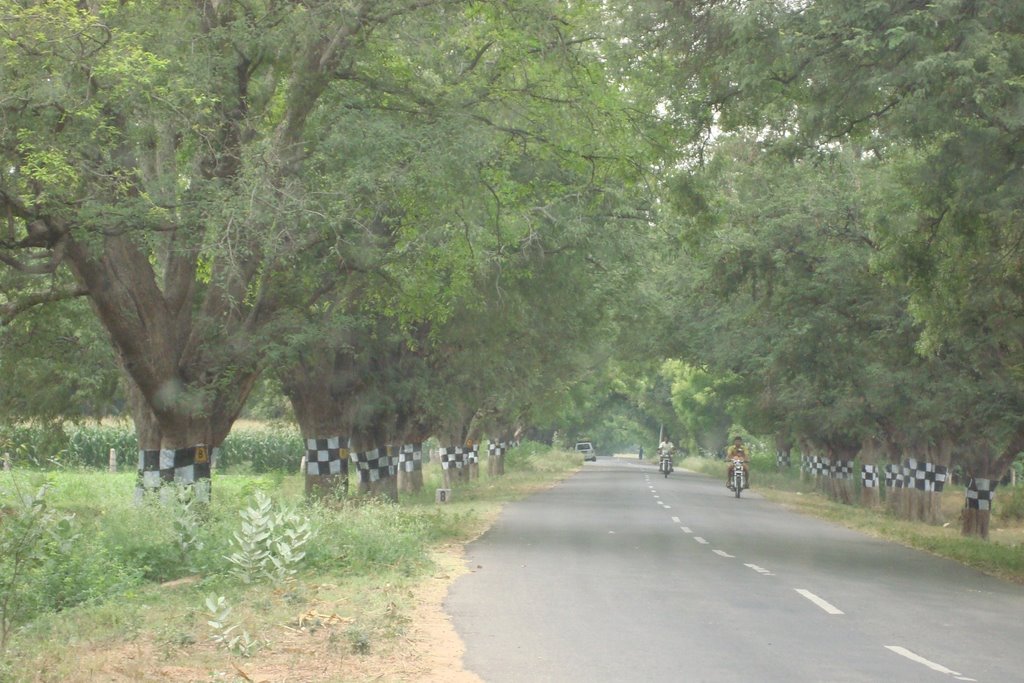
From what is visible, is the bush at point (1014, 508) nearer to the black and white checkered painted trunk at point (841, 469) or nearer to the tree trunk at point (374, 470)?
the black and white checkered painted trunk at point (841, 469)

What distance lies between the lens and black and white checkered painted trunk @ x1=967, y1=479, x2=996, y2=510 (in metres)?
29.7

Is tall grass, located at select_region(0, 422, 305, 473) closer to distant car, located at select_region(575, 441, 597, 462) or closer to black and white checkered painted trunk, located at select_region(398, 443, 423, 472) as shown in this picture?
black and white checkered painted trunk, located at select_region(398, 443, 423, 472)

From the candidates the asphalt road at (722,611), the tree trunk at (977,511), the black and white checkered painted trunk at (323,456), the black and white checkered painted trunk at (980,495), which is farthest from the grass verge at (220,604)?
the black and white checkered painted trunk at (980,495)

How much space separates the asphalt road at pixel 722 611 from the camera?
9328mm

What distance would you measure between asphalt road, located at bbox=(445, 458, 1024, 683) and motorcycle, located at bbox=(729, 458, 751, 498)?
20.5m

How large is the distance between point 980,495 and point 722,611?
64.9 feet

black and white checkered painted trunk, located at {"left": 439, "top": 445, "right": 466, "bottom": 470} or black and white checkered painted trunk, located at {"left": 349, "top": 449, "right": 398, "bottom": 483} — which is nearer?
black and white checkered painted trunk, located at {"left": 349, "top": 449, "right": 398, "bottom": 483}

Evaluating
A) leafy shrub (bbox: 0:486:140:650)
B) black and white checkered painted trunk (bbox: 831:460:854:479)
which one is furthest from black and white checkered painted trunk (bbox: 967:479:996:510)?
leafy shrub (bbox: 0:486:140:650)

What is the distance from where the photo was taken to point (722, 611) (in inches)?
489

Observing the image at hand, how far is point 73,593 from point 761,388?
38.0m

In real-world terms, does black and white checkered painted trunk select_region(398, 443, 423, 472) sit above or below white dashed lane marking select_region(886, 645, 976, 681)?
above

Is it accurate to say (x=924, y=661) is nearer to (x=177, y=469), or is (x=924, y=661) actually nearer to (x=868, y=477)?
(x=177, y=469)

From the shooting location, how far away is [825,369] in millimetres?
29047

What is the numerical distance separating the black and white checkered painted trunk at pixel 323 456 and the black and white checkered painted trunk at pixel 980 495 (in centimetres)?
1534
